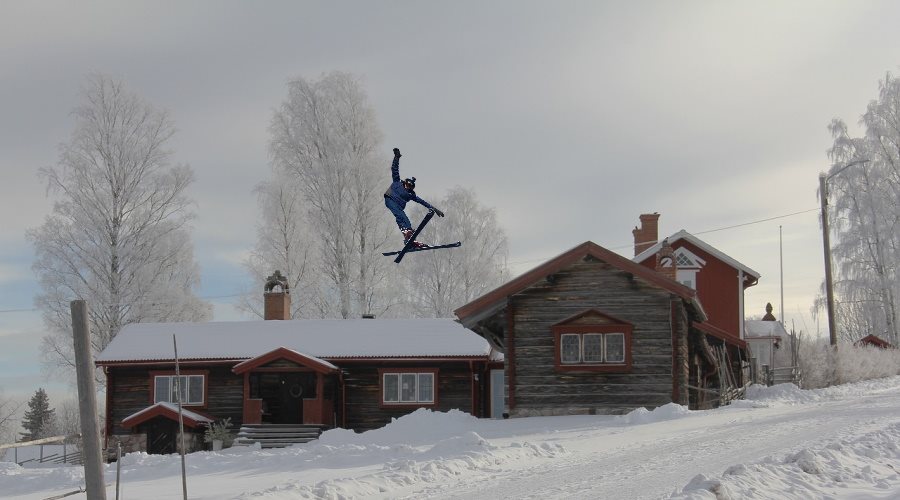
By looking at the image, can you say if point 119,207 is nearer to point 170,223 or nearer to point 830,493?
point 170,223

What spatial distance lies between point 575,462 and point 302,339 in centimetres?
1925

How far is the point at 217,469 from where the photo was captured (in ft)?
62.4

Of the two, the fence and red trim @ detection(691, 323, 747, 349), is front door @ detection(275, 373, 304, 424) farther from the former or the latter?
red trim @ detection(691, 323, 747, 349)

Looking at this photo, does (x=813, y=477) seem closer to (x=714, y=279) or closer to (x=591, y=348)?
(x=591, y=348)

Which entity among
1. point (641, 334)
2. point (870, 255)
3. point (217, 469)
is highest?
point (870, 255)

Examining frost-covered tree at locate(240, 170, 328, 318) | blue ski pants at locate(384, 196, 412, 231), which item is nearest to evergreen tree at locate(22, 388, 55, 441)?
frost-covered tree at locate(240, 170, 328, 318)

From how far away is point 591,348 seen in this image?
2705 cm

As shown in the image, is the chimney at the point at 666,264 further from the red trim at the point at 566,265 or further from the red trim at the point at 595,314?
the red trim at the point at 595,314

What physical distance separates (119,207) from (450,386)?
624 inches

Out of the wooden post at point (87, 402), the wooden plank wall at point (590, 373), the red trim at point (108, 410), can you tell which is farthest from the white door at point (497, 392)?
the wooden post at point (87, 402)

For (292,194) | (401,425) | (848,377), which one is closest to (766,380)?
(848,377)

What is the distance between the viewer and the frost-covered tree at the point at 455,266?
49.3m

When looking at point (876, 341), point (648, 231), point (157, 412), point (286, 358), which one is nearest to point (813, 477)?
point (286, 358)

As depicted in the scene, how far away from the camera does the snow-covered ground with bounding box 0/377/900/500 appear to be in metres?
12.7
